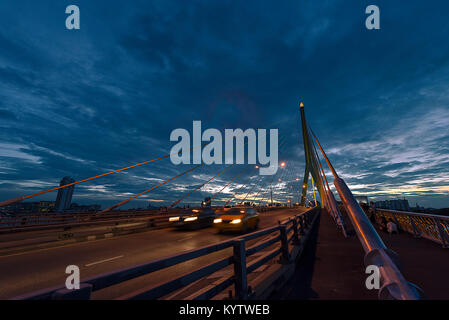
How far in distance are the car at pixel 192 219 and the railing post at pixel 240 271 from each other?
13.3 meters

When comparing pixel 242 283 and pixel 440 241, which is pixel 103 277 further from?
pixel 440 241

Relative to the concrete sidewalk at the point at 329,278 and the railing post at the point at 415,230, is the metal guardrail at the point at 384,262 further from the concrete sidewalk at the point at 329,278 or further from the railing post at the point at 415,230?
the railing post at the point at 415,230

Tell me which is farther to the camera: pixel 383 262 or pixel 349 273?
pixel 349 273

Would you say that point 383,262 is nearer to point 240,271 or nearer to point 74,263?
point 240,271

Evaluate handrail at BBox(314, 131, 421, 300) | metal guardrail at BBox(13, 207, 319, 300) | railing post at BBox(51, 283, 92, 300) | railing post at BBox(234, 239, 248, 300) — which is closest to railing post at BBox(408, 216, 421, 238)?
handrail at BBox(314, 131, 421, 300)

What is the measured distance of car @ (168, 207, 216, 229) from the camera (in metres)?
16.3

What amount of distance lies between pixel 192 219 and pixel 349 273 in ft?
39.7

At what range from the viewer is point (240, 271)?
3.59 metres

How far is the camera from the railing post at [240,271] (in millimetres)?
3527

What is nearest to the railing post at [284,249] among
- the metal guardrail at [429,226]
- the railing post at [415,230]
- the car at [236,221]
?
the metal guardrail at [429,226]

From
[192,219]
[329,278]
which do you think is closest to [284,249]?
[329,278]
